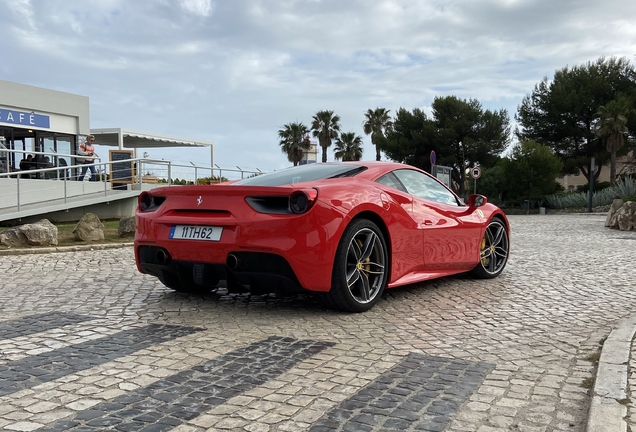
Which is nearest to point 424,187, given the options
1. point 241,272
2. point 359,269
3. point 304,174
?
point 304,174

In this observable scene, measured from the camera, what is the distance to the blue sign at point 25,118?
21.4 m

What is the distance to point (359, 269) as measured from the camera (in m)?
4.88

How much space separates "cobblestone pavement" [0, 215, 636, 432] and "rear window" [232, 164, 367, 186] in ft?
3.52

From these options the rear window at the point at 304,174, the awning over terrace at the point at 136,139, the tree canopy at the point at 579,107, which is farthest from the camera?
the tree canopy at the point at 579,107

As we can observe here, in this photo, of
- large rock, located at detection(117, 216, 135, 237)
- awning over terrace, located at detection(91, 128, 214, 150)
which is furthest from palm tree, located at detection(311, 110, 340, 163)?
large rock, located at detection(117, 216, 135, 237)

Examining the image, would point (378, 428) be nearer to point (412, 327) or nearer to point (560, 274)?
point (412, 327)

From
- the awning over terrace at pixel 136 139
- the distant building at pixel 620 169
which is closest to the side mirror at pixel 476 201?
the awning over terrace at pixel 136 139

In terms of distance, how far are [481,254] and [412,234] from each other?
178 cm

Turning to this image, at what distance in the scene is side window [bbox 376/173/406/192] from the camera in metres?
5.47

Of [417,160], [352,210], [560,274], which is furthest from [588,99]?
[352,210]

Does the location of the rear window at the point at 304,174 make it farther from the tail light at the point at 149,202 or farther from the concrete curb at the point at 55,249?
the concrete curb at the point at 55,249

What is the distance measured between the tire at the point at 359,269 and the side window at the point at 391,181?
1.97 feet

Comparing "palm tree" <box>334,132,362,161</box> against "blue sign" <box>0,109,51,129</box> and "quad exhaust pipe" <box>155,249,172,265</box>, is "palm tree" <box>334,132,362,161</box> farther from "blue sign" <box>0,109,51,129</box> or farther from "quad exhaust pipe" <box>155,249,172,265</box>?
"quad exhaust pipe" <box>155,249,172,265</box>

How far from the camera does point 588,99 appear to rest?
49750 mm
